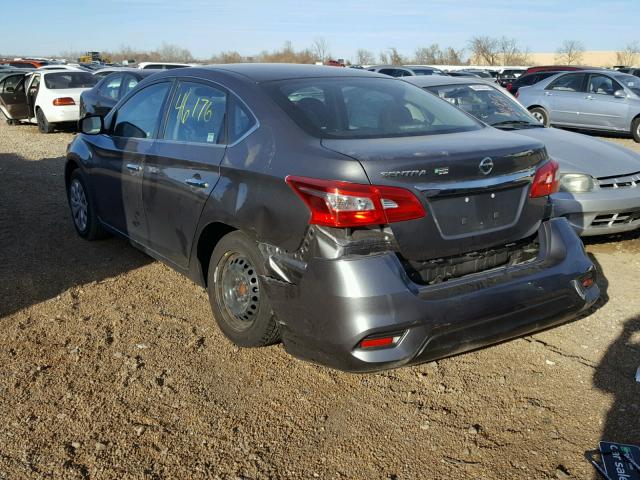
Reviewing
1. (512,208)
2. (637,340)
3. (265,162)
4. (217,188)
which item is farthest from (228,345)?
(637,340)

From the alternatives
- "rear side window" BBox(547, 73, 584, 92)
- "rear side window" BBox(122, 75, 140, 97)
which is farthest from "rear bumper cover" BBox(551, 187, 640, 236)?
"rear side window" BBox(122, 75, 140, 97)

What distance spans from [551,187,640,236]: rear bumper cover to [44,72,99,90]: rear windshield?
44.6 ft

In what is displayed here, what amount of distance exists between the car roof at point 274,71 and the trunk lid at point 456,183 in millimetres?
928

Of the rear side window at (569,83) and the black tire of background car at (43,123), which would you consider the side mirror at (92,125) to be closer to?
the black tire of background car at (43,123)

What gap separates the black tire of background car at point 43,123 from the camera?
15.5m

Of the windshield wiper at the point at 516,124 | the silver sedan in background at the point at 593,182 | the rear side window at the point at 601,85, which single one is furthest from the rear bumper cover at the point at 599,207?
the rear side window at the point at 601,85

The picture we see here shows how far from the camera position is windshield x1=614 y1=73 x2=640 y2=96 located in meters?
13.7

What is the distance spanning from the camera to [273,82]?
3773 mm

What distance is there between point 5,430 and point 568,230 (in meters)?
3.17

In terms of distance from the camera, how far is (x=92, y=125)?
5.40 m

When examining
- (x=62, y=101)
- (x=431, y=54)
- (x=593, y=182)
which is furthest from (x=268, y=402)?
(x=431, y=54)

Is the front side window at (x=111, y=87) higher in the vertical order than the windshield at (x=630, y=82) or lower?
higher

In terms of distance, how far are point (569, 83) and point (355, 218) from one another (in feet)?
43.3

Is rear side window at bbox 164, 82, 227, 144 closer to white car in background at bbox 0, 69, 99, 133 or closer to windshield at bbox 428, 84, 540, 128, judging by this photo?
windshield at bbox 428, 84, 540, 128
